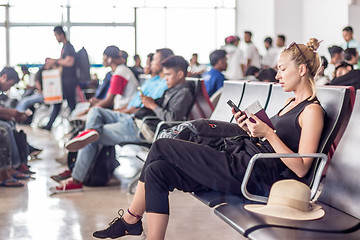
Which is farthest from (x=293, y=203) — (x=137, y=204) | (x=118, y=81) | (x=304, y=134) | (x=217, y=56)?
(x=217, y=56)

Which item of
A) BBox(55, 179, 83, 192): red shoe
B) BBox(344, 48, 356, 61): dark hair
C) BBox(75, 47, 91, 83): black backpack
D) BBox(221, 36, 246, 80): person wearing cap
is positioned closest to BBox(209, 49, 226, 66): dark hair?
BBox(344, 48, 356, 61): dark hair

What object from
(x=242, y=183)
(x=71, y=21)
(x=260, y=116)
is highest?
(x=71, y=21)

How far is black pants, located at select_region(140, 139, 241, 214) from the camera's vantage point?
258cm

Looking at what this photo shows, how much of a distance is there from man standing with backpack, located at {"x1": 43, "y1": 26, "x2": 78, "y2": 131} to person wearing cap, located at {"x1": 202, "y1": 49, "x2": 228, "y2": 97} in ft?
10.2

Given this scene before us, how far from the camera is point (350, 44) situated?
899 cm

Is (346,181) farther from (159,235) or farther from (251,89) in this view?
(251,89)

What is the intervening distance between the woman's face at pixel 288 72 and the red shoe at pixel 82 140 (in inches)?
83.1

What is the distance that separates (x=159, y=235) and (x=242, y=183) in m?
0.45

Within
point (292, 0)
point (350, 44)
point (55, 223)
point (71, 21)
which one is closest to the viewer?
point (55, 223)

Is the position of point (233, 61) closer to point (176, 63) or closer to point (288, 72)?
point (176, 63)

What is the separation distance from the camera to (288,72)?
8.69ft

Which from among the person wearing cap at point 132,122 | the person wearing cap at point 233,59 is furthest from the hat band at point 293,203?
the person wearing cap at point 233,59

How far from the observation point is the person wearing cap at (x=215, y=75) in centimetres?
586

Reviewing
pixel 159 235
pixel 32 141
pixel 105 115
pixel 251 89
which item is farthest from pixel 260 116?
pixel 32 141
